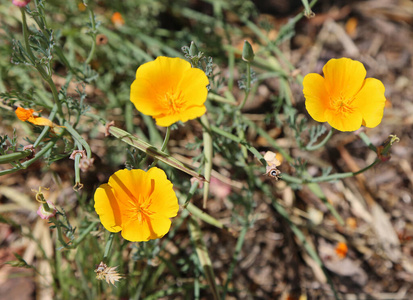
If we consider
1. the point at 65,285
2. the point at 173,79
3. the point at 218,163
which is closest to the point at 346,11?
the point at 218,163

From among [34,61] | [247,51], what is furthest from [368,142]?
[34,61]

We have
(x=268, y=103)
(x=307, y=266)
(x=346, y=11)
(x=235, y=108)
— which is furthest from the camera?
(x=346, y=11)

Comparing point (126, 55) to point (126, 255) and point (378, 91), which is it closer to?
point (126, 255)

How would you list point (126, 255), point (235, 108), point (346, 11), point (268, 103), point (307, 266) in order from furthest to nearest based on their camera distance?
1. point (346, 11)
2. point (268, 103)
3. point (307, 266)
4. point (126, 255)
5. point (235, 108)

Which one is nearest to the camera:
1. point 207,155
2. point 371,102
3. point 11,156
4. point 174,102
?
point 11,156

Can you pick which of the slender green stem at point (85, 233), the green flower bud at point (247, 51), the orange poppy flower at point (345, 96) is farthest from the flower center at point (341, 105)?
the slender green stem at point (85, 233)

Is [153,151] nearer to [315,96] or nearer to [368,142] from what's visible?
[315,96]
